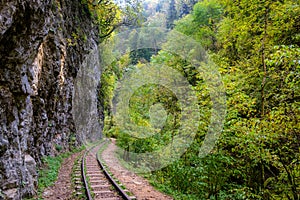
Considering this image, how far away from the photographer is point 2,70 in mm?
4582

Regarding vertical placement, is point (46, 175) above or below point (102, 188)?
above

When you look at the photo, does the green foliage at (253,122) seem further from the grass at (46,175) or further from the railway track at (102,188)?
the grass at (46,175)

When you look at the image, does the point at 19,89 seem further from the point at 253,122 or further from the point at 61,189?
the point at 253,122

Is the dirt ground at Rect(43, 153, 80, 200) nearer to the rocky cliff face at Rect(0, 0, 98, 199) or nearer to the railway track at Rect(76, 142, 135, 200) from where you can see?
the railway track at Rect(76, 142, 135, 200)

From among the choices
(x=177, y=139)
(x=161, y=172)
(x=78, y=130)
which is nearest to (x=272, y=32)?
(x=177, y=139)

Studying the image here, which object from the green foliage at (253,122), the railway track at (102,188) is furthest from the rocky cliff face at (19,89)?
the green foliage at (253,122)

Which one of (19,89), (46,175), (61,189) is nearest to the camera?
(19,89)

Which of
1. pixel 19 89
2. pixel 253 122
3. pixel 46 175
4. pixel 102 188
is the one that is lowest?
pixel 102 188

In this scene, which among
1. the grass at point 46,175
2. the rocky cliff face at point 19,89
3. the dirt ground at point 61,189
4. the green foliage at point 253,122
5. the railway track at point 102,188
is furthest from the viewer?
the grass at point 46,175

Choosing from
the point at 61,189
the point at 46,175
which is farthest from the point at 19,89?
the point at 46,175

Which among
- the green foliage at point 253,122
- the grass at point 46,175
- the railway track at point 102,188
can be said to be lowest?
the railway track at point 102,188

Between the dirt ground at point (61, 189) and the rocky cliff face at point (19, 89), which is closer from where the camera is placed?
the rocky cliff face at point (19, 89)

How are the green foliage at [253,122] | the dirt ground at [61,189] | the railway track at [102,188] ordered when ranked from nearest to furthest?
1. the green foliage at [253,122]
2. the railway track at [102,188]
3. the dirt ground at [61,189]

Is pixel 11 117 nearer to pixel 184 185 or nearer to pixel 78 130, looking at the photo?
pixel 184 185
